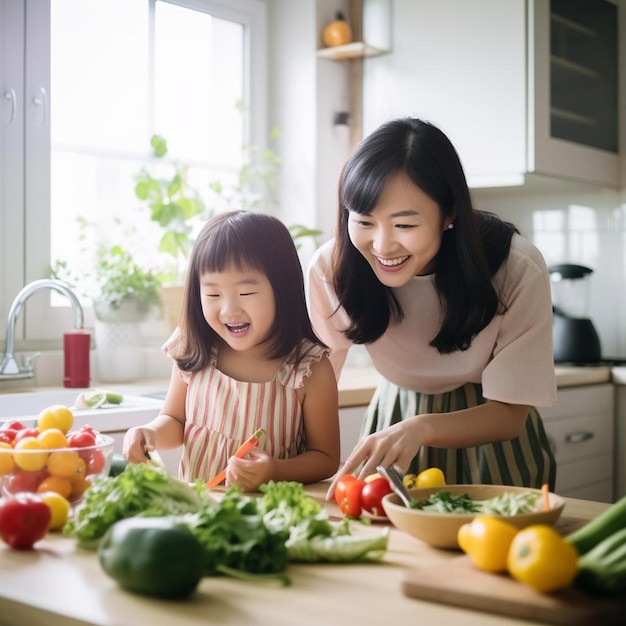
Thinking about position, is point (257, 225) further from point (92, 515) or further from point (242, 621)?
point (242, 621)

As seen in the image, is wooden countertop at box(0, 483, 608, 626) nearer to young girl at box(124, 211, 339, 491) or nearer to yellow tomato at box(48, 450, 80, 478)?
yellow tomato at box(48, 450, 80, 478)

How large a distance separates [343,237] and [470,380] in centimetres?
36

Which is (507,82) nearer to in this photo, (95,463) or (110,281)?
(110,281)

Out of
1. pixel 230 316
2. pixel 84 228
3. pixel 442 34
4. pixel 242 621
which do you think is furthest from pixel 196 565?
pixel 442 34

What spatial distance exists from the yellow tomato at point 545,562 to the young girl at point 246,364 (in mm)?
680

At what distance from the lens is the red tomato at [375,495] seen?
124cm

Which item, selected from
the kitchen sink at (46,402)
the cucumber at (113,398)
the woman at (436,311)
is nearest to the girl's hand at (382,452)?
the woman at (436,311)

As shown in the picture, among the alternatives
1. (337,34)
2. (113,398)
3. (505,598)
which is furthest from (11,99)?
(505,598)

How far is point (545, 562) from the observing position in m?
0.86

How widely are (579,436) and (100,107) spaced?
1.88 m

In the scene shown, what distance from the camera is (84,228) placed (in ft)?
9.80

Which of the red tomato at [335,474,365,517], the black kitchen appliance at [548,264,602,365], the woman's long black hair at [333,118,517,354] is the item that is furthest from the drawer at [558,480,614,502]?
the red tomato at [335,474,365,517]

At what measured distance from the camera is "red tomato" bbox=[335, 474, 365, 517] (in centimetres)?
126

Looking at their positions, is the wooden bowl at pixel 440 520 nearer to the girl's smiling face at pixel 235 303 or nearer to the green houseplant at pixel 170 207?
the girl's smiling face at pixel 235 303
